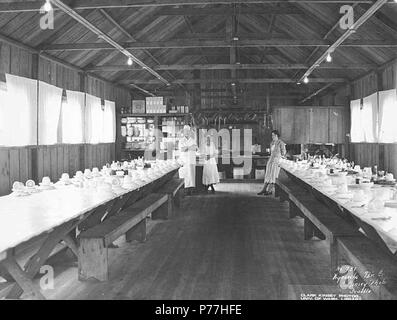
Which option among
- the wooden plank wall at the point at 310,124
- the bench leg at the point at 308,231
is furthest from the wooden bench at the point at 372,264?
the wooden plank wall at the point at 310,124

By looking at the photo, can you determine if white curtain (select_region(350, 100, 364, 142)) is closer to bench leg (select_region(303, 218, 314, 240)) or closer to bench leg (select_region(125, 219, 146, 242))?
bench leg (select_region(303, 218, 314, 240))

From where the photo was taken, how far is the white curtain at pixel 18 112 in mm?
7551

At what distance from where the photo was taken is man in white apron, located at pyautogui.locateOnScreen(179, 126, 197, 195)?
12227 mm

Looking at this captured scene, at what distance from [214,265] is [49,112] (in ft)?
17.7

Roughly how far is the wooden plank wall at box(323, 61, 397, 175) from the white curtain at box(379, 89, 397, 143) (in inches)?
8.4

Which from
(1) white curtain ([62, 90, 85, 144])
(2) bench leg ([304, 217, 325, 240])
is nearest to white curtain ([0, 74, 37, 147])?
(1) white curtain ([62, 90, 85, 144])

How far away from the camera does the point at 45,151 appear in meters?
9.57

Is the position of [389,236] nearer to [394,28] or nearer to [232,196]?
[394,28]

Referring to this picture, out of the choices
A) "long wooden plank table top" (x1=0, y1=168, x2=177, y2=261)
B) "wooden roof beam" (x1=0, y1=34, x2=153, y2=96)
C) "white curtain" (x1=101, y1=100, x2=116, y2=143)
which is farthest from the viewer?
"white curtain" (x1=101, y1=100, x2=116, y2=143)

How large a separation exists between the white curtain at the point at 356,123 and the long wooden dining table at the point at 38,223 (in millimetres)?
8752

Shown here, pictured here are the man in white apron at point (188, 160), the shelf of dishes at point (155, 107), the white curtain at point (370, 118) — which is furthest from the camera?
the shelf of dishes at point (155, 107)

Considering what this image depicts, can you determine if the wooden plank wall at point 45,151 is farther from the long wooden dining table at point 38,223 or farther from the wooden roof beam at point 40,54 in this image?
the long wooden dining table at point 38,223

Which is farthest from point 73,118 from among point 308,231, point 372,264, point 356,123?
point 372,264

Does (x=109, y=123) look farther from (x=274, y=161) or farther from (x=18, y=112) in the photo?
(x=18, y=112)
